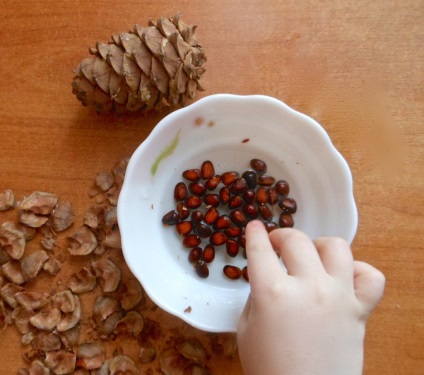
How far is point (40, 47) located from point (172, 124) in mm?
236

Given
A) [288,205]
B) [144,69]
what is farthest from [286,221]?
[144,69]

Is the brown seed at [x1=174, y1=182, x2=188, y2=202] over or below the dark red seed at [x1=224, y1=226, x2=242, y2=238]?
over

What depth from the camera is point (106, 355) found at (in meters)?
0.71

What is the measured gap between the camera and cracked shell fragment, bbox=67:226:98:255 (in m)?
0.71

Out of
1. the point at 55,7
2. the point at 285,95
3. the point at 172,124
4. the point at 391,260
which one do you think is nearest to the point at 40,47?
the point at 55,7

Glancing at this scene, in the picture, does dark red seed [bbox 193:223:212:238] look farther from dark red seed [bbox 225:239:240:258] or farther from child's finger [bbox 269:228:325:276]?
child's finger [bbox 269:228:325:276]

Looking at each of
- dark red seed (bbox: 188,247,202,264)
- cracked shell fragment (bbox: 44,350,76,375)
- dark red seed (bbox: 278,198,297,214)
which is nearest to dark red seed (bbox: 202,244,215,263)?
dark red seed (bbox: 188,247,202,264)

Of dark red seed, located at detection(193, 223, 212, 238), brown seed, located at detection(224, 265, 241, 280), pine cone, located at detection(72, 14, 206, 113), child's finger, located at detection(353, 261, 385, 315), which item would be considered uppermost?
pine cone, located at detection(72, 14, 206, 113)

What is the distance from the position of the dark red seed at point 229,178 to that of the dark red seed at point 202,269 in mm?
110

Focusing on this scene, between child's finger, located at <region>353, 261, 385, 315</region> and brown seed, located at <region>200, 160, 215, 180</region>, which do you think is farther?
brown seed, located at <region>200, 160, 215, 180</region>

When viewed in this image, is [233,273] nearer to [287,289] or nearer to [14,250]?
[287,289]

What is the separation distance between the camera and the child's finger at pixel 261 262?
1.80 feet

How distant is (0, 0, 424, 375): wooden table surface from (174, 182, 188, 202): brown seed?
85 mm

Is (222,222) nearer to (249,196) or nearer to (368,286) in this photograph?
(249,196)
